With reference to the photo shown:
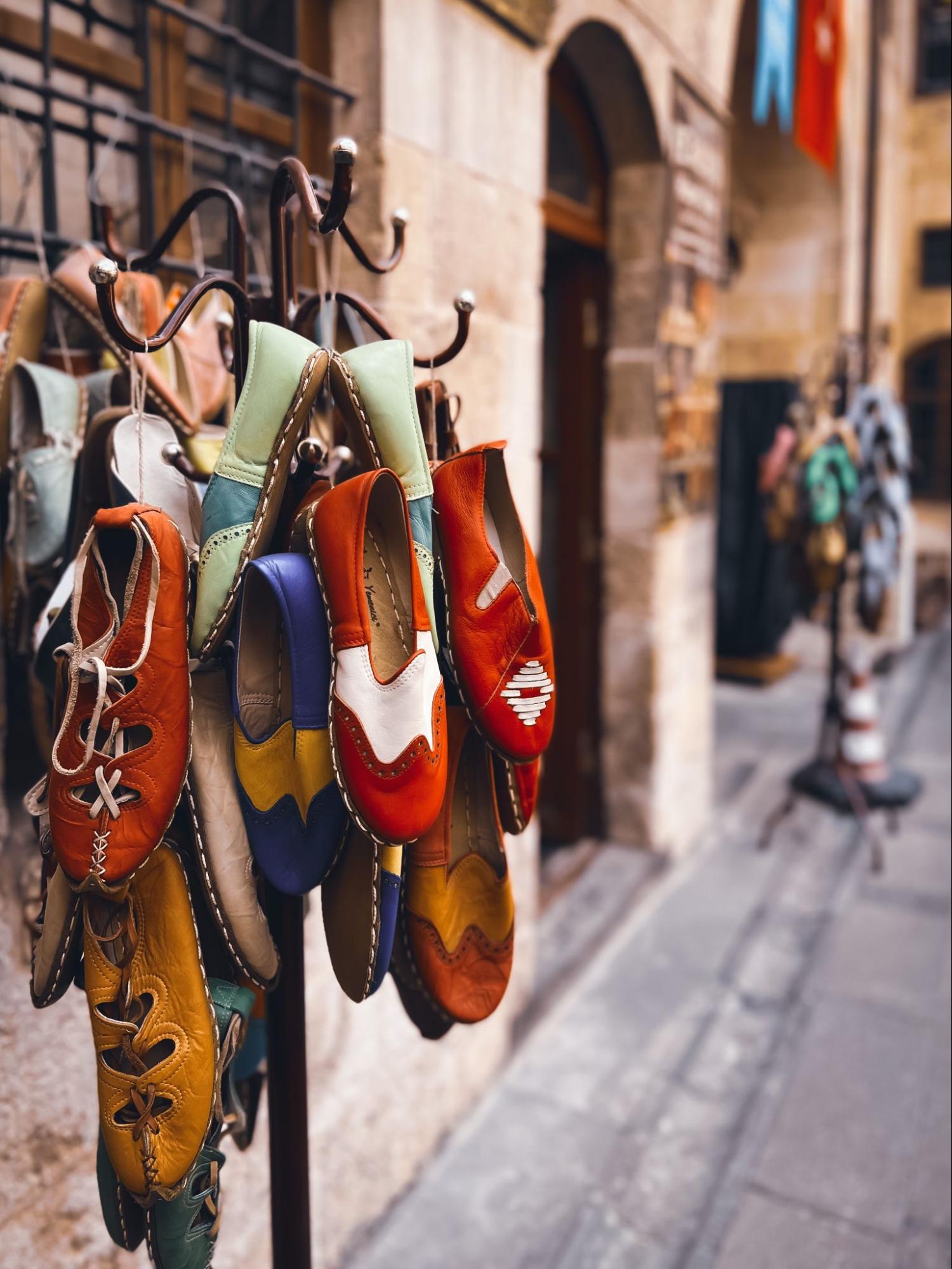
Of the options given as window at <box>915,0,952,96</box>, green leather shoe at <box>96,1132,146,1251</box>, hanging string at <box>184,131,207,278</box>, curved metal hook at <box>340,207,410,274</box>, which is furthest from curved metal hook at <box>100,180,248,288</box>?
window at <box>915,0,952,96</box>

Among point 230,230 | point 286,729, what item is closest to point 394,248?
point 230,230

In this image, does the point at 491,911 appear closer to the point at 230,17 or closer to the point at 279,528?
the point at 279,528

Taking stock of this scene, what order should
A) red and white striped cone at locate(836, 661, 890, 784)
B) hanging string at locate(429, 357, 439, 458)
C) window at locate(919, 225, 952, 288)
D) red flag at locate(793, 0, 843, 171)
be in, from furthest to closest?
red and white striped cone at locate(836, 661, 890, 784)
red flag at locate(793, 0, 843, 171)
window at locate(919, 225, 952, 288)
hanging string at locate(429, 357, 439, 458)

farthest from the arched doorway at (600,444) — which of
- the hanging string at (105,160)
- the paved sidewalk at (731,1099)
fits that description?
the hanging string at (105,160)

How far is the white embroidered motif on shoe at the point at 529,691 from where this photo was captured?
1038mm

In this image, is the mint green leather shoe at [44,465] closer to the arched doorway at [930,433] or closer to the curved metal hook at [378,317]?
the curved metal hook at [378,317]

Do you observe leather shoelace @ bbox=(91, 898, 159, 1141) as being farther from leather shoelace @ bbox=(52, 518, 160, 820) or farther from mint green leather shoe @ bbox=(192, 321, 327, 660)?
mint green leather shoe @ bbox=(192, 321, 327, 660)

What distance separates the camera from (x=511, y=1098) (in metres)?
2.76

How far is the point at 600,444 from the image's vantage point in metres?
3.92

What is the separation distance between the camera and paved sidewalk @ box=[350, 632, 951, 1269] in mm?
2303

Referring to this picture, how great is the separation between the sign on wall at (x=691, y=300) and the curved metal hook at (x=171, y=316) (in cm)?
282

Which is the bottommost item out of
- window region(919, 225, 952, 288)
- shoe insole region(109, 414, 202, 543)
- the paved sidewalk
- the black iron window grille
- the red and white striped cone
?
the paved sidewalk

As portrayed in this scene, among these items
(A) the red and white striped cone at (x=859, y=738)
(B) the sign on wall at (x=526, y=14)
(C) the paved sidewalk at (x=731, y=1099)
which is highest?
(B) the sign on wall at (x=526, y=14)

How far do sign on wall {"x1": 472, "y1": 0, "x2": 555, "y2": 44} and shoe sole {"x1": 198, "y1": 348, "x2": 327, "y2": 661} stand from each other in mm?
1700
